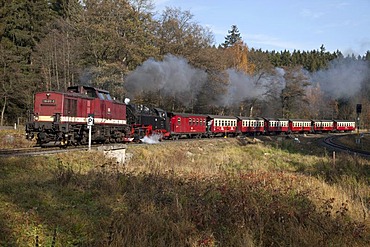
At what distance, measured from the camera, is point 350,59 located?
33844mm

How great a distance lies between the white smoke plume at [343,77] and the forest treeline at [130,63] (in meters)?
0.11

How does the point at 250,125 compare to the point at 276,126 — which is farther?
the point at 276,126

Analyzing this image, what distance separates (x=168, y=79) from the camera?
3719 centimetres

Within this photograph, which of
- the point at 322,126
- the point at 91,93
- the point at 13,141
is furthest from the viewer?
the point at 322,126

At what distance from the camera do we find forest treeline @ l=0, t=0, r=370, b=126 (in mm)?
34438

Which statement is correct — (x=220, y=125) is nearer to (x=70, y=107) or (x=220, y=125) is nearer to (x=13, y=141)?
(x=13, y=141)

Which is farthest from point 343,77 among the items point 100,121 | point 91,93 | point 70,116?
point 70,116

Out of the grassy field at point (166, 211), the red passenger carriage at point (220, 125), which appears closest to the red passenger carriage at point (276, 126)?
the red passenger carriage at point (220, 125)

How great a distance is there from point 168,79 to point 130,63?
169 inches

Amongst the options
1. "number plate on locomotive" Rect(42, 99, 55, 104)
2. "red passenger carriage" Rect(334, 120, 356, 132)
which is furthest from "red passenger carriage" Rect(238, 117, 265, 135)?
"number plate on locomotive" Rect(42, 99, 55, 104)

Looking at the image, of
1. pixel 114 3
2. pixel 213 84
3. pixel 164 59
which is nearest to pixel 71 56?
pixel 114 3

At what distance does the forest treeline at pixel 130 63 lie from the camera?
3444cm

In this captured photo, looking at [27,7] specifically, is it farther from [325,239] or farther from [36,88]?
[325,239]

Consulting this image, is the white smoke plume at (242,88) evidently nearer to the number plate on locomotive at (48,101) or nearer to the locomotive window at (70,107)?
the locomotive window at (70,107)
